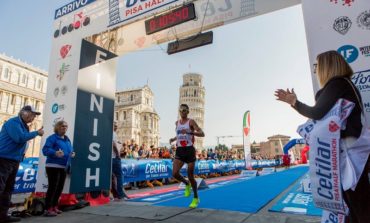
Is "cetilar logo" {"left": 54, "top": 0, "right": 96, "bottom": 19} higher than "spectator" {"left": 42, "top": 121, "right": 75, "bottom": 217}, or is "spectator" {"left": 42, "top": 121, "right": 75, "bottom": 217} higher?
"cetilar logo" {"left": 54, "top": 0, "right": 96, "bottom": 19}

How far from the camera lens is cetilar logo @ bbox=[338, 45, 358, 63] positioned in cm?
330

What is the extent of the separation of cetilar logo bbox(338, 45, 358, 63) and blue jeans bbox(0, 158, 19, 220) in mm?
5200

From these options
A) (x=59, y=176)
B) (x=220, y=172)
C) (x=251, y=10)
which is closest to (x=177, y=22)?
(x=251, y=10)

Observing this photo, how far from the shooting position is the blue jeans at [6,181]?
4.01m

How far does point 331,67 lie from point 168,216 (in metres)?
3.17

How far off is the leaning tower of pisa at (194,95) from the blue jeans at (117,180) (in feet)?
364

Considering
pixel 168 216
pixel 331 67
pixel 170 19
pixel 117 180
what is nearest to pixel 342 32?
pixel 331 67

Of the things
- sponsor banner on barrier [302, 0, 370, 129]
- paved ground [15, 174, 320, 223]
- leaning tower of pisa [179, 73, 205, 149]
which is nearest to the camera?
sponsor banner on barrier [302, 0, 370, 129]

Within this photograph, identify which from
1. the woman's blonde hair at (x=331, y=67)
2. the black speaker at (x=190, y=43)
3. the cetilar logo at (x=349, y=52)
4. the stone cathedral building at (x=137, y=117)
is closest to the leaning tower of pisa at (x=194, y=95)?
the stone cathedral building at (x=137, y=117)

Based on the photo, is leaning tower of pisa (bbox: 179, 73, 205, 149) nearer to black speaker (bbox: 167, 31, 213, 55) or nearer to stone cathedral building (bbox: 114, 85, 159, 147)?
stone cathedral building (bbox: 114, 85, 159, 147)

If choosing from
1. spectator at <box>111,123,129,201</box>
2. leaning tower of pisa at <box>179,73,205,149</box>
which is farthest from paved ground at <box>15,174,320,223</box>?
leaning tower of pisa at <box>179,73,205,149</box>

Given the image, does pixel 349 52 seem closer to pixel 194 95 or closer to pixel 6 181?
pixel 6 181

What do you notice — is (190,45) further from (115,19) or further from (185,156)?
(185,156)

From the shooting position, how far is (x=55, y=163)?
4742 millimetres
